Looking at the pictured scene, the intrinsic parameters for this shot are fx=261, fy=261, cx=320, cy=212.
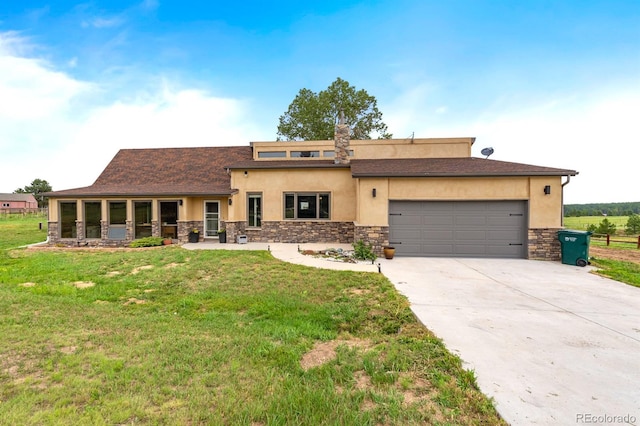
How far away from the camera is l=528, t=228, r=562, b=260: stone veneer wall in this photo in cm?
930

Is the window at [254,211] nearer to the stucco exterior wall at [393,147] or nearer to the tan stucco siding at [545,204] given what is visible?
the stucco exterior wall at [393,147]

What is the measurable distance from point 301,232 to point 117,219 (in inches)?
371

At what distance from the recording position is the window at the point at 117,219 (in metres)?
13.1

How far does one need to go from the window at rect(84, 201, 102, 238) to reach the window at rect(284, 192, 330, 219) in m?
9.69

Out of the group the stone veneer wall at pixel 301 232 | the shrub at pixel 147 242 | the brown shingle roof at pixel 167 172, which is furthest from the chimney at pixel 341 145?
the shrub at pixel 147 242

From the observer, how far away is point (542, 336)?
3697 mm

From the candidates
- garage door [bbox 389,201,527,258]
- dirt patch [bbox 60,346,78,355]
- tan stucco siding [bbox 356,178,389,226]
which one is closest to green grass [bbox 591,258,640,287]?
garage door [bbox 389,201,527,258]

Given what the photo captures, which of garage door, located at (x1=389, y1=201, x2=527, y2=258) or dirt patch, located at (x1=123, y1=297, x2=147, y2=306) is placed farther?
garage door, located at (x1=389, y1=201, x2=527, y2=258)

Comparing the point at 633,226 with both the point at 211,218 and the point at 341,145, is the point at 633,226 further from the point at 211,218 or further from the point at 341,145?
the point at 211,218

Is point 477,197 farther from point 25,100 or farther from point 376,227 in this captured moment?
point 25,100

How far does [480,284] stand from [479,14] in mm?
13955

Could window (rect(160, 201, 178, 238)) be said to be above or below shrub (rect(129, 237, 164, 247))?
above

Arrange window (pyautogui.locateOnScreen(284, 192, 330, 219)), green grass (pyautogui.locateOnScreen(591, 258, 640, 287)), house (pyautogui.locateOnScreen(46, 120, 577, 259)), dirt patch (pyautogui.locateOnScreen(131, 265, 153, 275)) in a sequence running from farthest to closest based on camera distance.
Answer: window (pyautogui.locateOnScreen(284, 192, 330, 219)), house (pyautogui.locateOnScreen(46, 120, 577, 259)), dirt patch (pyautogui.locateOnScreen(131, 265, 153, 275)), green grass (pyautogui.locateOnScreen(591, 258, 640, 287))

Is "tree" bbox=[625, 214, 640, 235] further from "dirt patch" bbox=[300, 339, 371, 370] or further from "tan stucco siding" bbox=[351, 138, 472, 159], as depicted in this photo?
"dirt patch" bbox=[300, 339, 371, 370]
